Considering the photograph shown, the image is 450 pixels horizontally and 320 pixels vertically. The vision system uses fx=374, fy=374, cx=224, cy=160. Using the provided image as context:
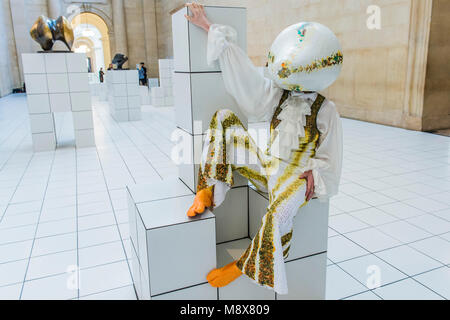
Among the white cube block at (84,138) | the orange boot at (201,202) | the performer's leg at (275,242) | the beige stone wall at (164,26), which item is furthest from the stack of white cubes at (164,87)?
the performer's leg at (275,242)

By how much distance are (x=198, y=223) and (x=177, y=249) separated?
0.15 m

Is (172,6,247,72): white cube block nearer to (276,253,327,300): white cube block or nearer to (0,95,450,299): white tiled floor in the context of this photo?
(276,253,327,300): white cube block

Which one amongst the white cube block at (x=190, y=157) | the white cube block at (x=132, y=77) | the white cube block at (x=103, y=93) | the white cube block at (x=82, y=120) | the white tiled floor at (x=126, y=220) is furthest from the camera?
the white cube block at (x=103, y=93)

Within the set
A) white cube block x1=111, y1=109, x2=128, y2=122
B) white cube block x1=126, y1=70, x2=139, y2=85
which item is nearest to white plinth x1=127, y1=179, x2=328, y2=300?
white cube block x1=111, y1=109, x2=128, y2=122

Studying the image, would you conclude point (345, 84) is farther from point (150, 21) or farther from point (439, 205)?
point (150, 21)

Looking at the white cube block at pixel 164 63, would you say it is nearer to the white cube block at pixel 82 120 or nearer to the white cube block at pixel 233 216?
the white cube block at pixel 82 120

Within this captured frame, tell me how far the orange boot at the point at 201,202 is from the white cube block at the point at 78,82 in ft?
16.3

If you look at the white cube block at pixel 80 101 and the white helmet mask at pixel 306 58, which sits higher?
the white helmet mask at pixel 306 58

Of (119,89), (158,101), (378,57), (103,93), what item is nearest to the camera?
(378,57)

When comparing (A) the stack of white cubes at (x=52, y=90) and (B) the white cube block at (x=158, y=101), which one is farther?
(B) the white cube block at (x=158, y=101)

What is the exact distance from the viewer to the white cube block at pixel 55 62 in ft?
19.3

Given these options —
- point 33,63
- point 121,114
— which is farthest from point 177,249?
point 121,114

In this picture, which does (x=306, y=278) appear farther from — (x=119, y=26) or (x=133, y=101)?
(x=119, y=26)

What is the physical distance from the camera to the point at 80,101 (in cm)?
626
